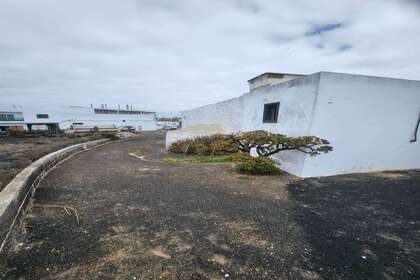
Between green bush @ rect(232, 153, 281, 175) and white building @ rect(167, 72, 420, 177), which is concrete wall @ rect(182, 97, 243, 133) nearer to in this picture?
white building @ rect(167, 72, 420, 177)

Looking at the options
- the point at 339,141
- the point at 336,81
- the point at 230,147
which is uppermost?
the point at 336,81

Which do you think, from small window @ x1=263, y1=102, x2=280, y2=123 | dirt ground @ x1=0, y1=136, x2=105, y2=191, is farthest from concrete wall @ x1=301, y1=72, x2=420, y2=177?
dirt ground @ x1=0, y1=136, x2=105, y2=191

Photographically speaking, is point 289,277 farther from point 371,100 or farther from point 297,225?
point 371,100

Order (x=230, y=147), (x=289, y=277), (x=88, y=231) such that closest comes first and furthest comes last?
1. (x=289, y=277)
2. (x=88, y=231)
3. (x=230, y=147)

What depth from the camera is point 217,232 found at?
2512 mm

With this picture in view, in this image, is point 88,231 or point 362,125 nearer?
point 88,231

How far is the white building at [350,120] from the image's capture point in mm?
4816

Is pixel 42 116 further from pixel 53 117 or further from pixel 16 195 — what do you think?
pixel 16 195

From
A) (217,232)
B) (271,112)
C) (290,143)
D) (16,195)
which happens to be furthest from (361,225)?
(16,195)

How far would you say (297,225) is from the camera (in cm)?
273

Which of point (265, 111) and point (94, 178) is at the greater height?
point (265, 111)

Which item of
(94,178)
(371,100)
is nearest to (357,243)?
(371,100)

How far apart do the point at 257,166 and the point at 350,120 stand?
9.59ft

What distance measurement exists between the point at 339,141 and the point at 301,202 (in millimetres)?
2734
